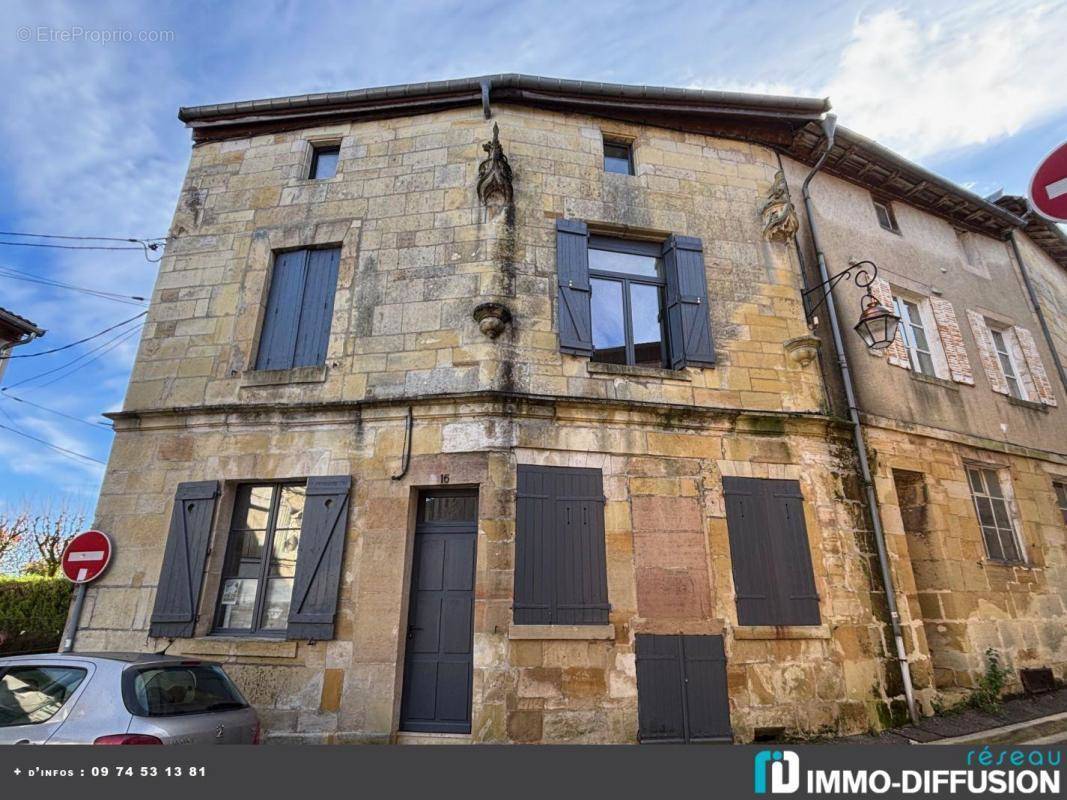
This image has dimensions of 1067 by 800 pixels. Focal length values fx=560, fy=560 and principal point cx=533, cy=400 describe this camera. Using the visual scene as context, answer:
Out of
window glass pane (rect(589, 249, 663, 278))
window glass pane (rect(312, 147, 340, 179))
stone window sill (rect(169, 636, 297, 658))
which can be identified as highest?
window glass pane (rect(312, 147, 340, 179))

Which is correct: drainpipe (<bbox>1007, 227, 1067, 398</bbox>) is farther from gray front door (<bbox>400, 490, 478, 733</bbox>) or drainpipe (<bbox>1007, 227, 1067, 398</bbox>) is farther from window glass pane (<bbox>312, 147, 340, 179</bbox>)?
window glass pane (<bbox>312, 147, 340, 179</bbox>)

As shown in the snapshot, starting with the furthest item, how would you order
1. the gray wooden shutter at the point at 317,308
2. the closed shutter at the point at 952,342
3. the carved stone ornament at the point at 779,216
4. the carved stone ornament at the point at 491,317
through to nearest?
the closed shutter at the point at 952,342 < the carved stone ornament at the point at 779,216 < the gray wooden shutter at the point at 317,308 < the carved stone ornament at the point at 491,317

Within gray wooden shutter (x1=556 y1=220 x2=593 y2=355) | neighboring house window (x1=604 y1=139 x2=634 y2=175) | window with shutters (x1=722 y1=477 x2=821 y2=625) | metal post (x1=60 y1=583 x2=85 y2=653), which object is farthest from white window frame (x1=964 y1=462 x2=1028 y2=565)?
metal post (x1=60 y1=583 x2=85 y2=653)

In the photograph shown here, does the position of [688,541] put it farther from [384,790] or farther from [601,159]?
[601,159]

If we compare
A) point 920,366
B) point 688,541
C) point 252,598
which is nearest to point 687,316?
point 688,541

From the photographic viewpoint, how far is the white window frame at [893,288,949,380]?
8.48 metres

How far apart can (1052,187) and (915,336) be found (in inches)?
283

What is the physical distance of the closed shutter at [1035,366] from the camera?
9.41m

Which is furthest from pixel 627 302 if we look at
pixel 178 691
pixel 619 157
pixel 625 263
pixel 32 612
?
pixel 32 612

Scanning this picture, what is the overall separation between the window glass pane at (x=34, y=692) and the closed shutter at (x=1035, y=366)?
42.5ft

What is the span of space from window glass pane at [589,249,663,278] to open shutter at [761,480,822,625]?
314 centimetres

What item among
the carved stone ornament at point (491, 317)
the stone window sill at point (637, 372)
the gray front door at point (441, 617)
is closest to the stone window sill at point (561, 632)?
the gray front door at point (441, 617)

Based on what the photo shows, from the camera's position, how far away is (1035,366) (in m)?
9.59

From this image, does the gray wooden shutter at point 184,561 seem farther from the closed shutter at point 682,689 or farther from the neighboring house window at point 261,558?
the closed shutter at point 682,689
